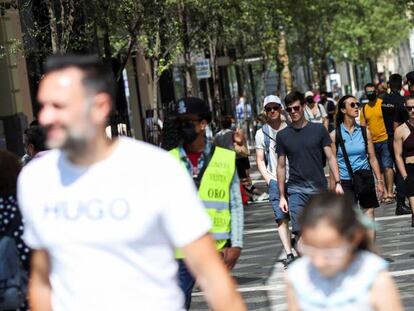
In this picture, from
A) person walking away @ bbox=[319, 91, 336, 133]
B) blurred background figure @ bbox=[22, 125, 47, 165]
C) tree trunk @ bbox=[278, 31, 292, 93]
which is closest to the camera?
blurred background figure @ bbox=[22, 125, 47, 165]

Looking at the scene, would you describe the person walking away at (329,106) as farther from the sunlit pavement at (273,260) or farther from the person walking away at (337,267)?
the person walking away at (337,267)

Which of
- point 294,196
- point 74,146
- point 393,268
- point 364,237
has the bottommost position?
point 393,268

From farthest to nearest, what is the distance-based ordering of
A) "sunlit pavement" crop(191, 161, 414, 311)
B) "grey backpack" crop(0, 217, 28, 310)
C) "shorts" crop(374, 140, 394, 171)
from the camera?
"shorts" crop(374, 140, 394, 171) < "sunlit pavement" crop(191, 161, 414, 311) < "grey backpack" crop(0, 217, 28, 310)

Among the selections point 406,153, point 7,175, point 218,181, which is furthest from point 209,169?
point 406,153

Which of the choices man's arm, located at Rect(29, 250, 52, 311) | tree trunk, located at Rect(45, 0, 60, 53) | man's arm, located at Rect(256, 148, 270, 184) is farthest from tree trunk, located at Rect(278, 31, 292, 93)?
man's arm, located at Rect(29, 250, 52, 311)

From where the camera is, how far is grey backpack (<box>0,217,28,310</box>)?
18.9 ft

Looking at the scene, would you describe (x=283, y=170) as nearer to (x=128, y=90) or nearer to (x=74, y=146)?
(x=74, y=146)

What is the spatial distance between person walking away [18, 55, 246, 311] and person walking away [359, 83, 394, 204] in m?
15.0

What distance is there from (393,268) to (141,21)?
39.2ft

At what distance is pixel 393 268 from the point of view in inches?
505

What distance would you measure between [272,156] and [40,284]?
9074 millimetres

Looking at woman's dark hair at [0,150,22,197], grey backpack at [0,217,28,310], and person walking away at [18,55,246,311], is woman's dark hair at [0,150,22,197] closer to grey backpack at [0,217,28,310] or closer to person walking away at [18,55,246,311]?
grey backpack at [0,217,28,310]

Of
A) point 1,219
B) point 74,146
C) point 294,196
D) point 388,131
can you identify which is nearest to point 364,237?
point 74,146

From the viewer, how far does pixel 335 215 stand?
4.58 metres
